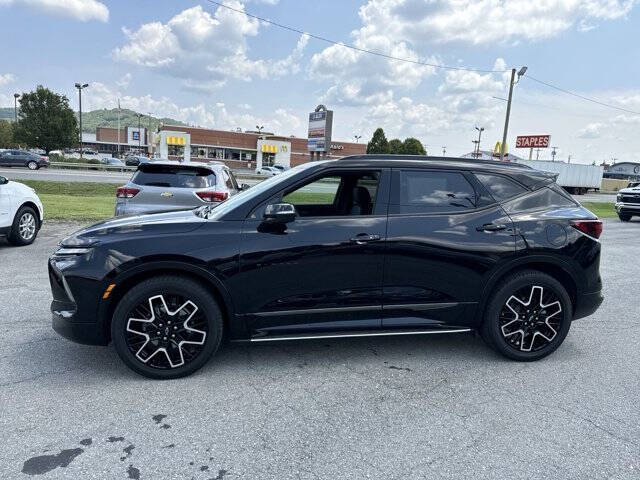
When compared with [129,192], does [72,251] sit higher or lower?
lower

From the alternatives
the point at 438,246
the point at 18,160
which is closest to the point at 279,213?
the point at 438,246

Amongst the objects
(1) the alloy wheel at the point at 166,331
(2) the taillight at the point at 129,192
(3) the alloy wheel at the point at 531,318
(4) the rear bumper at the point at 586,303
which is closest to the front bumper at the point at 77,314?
(1) the alloy wheel at the point at 166,331

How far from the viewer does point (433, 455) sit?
2.77 meters

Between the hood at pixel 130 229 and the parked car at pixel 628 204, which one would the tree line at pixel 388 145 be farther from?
the hood at pixel 130 229

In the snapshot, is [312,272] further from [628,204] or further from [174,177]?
[628,204]

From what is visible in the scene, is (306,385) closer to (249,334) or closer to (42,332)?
(249,334)

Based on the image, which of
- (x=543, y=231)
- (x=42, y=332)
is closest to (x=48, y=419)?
(x=42, y=332)

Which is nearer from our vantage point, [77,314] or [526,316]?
[77,314]

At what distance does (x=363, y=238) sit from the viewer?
148 inches

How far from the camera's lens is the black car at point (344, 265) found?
3.51m

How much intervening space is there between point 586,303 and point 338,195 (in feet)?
8.12

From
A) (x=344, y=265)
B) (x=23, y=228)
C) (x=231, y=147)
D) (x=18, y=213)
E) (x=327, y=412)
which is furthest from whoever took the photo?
(x=231, y=147)

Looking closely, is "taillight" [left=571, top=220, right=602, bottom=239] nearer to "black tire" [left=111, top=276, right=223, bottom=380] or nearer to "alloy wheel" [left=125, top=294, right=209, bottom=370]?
"black tire" [left=111, top=276, right=223, bottom=380]

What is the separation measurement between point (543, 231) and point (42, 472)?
403 cm
